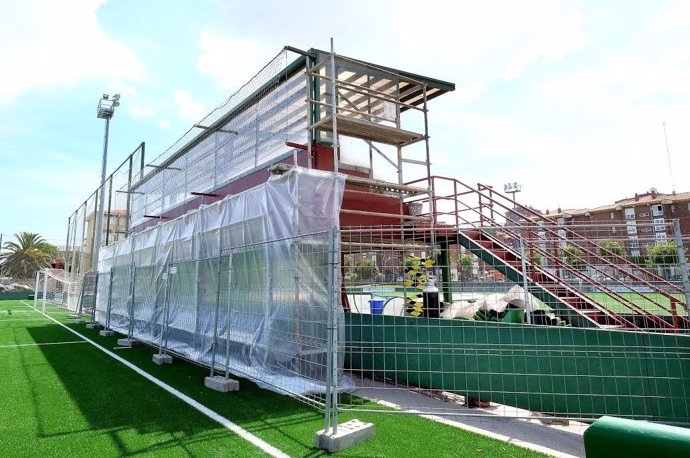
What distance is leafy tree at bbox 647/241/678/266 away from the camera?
4.31 meters

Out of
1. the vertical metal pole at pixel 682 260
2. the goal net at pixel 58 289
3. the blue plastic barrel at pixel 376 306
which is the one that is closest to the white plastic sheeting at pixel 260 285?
the blue plastic barrel at pixel 376 306

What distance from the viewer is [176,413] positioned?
497 centimetres

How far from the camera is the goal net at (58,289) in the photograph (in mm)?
21656

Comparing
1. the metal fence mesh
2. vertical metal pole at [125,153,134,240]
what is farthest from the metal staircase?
vertical metal pole at [125,153,134,240]

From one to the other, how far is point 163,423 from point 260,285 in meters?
2.69

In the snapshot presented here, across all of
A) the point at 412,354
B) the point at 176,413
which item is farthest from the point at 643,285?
the point at 176,413

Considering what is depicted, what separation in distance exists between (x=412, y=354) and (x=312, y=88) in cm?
642

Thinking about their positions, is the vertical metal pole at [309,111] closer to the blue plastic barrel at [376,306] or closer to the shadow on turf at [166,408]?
the blue plastic barrel at [376,306]

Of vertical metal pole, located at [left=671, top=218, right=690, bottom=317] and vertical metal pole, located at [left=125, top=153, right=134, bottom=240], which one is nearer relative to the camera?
vertical metal pole, located at [left=671, top=218, right=690, bottom=317]

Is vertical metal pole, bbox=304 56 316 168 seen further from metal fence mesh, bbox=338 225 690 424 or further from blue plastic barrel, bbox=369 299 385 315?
blue plastic barrel, bbox=369 299 385 315

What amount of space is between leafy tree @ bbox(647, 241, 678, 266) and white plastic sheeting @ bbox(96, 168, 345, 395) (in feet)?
11.8

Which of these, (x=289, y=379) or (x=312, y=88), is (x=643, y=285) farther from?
(x=312, y=88)

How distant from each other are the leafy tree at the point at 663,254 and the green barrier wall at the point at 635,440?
11.8 feet

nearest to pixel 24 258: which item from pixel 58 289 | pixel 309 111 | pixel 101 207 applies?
pixel 58 289
